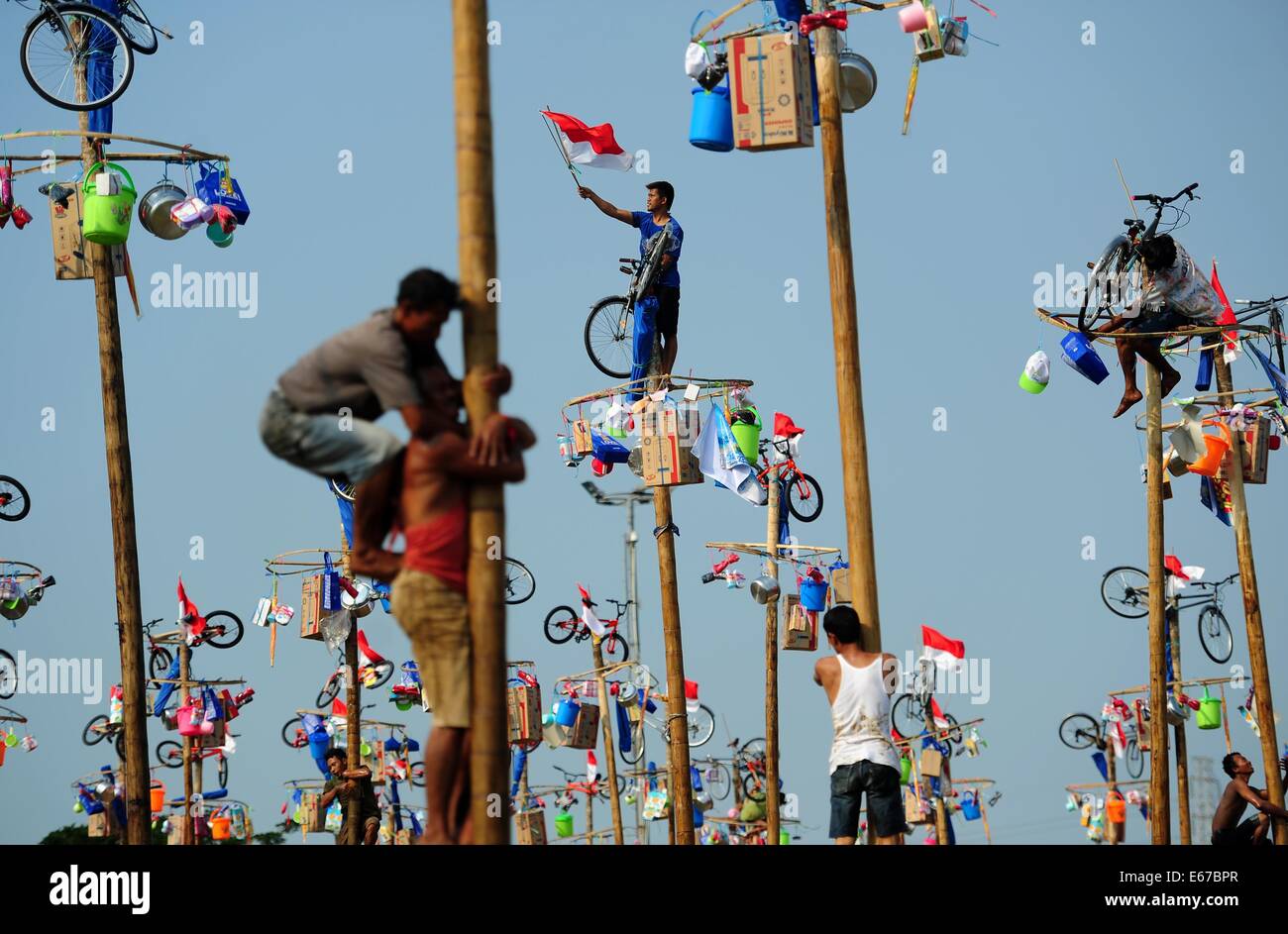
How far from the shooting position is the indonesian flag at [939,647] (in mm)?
23703

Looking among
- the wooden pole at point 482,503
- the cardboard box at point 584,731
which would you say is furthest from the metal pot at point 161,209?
the cardboard box at point 584,731

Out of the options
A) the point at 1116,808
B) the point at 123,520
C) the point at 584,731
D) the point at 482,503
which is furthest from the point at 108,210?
the point at 1116,808

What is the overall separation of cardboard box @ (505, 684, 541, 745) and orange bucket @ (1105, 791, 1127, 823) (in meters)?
16.8

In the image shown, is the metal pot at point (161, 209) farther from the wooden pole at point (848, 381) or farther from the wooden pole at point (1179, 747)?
the wooden pole at point (1179, 747)

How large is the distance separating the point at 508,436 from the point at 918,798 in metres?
27.4

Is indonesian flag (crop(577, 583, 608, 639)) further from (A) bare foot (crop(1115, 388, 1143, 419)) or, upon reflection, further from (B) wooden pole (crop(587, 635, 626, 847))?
(A) bare foot (crop(1115, 388, 1143, 419))

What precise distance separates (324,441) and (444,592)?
70cm

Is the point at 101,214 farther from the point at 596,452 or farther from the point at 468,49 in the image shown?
the point at 468,49

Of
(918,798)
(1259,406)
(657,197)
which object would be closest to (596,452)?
(657,197)

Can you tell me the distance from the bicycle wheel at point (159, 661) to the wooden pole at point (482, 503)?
2771cm

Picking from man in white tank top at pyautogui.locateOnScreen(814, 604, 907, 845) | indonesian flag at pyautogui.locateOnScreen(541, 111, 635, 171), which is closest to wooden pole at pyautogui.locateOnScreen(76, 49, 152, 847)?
indonesian flag at pyautogui.locateOnScreen(541, 111, 635, 171)

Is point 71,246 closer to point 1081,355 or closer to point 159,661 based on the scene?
point 1081,355

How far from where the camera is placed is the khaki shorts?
6.66 metres
